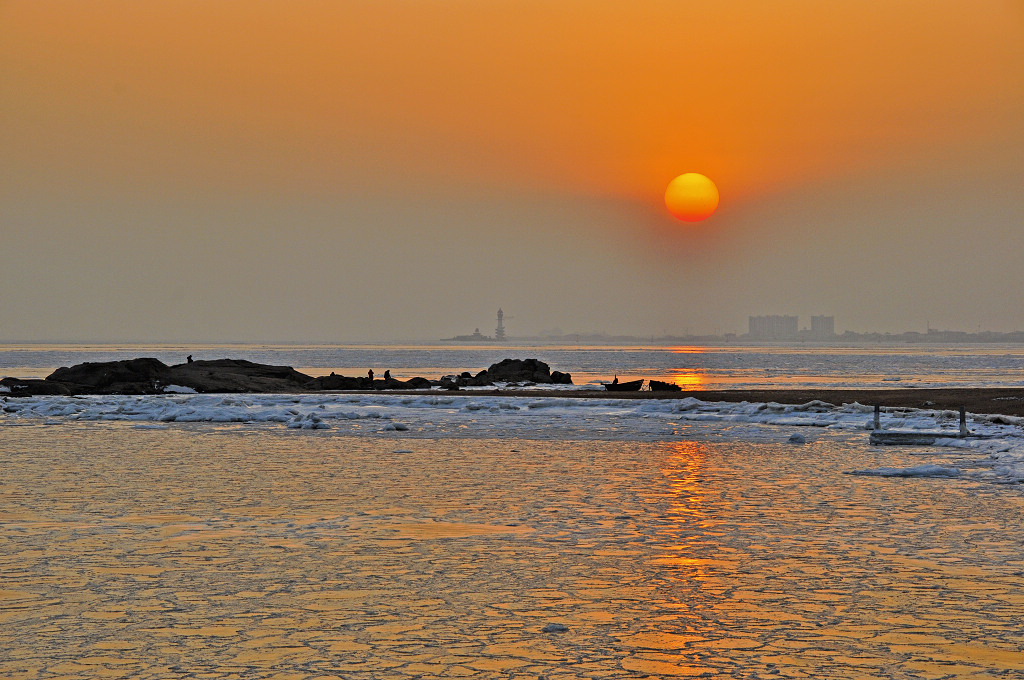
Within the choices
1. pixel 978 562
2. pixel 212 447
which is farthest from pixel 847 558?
pixel 212 447

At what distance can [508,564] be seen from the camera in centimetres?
1030

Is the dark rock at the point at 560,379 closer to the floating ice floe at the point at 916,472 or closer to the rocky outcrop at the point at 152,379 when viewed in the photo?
the rocky outcrop at the point at 152,379

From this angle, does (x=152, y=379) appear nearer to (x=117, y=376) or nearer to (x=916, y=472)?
(x=117, y=376)

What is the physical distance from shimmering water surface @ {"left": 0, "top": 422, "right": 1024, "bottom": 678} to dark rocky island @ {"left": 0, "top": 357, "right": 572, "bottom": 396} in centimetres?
3231

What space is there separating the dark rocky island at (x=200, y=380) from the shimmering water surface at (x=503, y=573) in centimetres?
3231

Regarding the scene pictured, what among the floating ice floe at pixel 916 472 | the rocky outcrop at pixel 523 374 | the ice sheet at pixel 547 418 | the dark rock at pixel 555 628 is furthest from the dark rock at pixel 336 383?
the dark rock at pixel 555 628

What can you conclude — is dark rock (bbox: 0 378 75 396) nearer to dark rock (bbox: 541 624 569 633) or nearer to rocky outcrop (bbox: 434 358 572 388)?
rocky outcrop (bbox: 434 358 572 388)

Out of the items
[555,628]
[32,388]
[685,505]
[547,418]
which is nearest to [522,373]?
[32,388]

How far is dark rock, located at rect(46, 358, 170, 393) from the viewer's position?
50188 mm

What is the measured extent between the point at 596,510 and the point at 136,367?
44.3 meters

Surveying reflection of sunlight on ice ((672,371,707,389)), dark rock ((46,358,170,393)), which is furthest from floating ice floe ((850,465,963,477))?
reflection of sunlight on ice ((672,371,707,389))

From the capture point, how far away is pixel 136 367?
53.2 m

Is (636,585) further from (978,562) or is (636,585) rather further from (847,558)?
(978,562)

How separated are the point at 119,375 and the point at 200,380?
3917 millimetres
